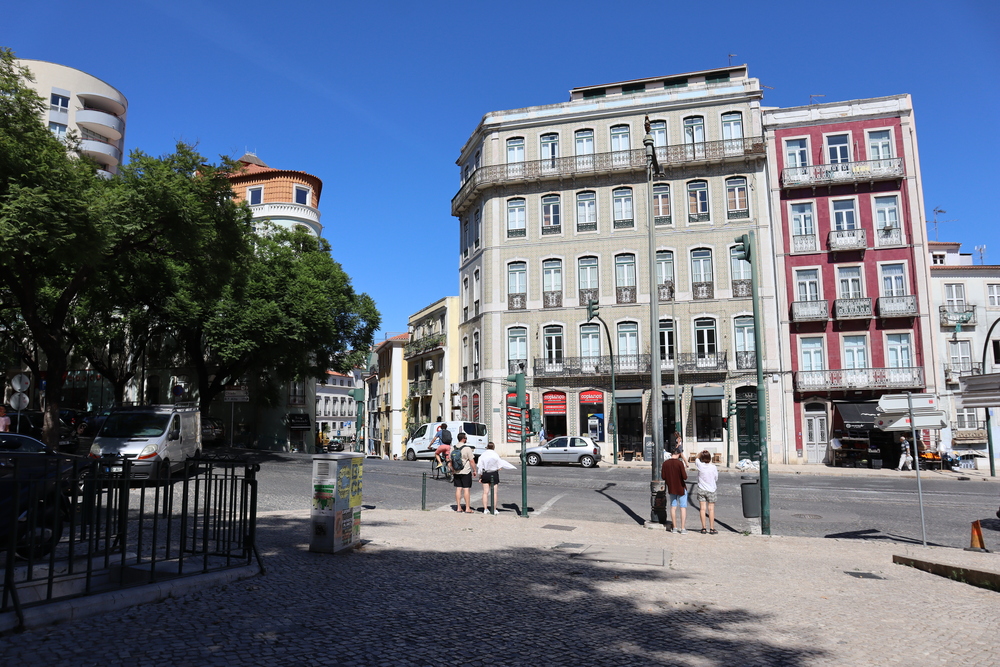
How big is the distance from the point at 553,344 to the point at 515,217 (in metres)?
7.65

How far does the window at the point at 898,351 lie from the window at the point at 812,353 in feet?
10.1

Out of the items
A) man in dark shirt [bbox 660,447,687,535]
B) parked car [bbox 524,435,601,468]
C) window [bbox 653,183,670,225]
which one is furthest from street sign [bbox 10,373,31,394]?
window [bbox 653,183,670,225]

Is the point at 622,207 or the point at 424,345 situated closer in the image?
the point at 622,207

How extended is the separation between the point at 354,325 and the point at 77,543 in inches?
1052

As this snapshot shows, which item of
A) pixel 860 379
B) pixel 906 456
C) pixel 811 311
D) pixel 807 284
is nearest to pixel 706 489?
pixel 906 456

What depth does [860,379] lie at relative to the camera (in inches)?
1383

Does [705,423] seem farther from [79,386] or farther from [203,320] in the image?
[79,386]

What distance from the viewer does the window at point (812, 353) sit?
36219 mm

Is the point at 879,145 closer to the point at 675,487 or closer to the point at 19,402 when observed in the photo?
the point at 675,487

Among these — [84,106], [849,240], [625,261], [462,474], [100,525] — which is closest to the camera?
[100,525]

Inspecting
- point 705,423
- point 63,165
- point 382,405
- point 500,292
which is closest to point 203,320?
point 63,165

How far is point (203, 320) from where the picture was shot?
90.4 ft

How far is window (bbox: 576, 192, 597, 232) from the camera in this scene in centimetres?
3966

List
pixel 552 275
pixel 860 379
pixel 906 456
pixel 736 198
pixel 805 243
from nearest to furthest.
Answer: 1. pixel 906 456
2. pixel 860 379
3. pixel 805 243
4. pixel 736 198
5. pixel 552 275
